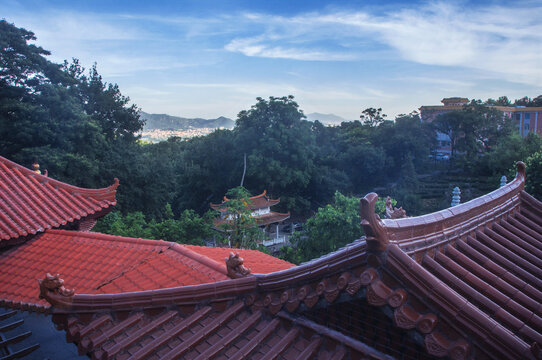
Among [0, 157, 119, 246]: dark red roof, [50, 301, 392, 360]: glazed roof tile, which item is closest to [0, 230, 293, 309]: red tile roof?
[0, 157, 119, 246]: dark red roof

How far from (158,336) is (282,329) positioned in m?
Answer: 1.03

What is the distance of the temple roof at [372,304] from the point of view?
1.84m

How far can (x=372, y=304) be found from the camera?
1.96m

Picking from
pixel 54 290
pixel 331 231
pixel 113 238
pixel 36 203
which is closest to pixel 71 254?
pixel 113 238

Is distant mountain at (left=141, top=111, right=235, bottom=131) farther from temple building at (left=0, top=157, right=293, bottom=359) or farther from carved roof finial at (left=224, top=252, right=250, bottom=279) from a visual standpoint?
carved roof finial at (left=224, top=252, right=250, bottom=279)

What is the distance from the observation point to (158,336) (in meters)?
2.95

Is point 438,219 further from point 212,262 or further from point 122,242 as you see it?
point 122,242

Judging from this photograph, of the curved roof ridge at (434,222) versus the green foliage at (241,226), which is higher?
the curved roof ridge at (434,222)

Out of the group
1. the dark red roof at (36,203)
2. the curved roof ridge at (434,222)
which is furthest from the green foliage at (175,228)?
the curved roof ridge at (434,222)

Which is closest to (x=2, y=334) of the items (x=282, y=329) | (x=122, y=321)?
(x=122, y=321)

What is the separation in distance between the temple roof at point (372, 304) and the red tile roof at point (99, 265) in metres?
0.66

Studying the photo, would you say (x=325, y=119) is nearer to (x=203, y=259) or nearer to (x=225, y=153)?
(x=225, y=153)

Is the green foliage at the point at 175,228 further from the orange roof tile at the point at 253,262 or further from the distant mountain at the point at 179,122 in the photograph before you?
the distant mountain at the point at 179,122

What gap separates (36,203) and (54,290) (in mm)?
3089
